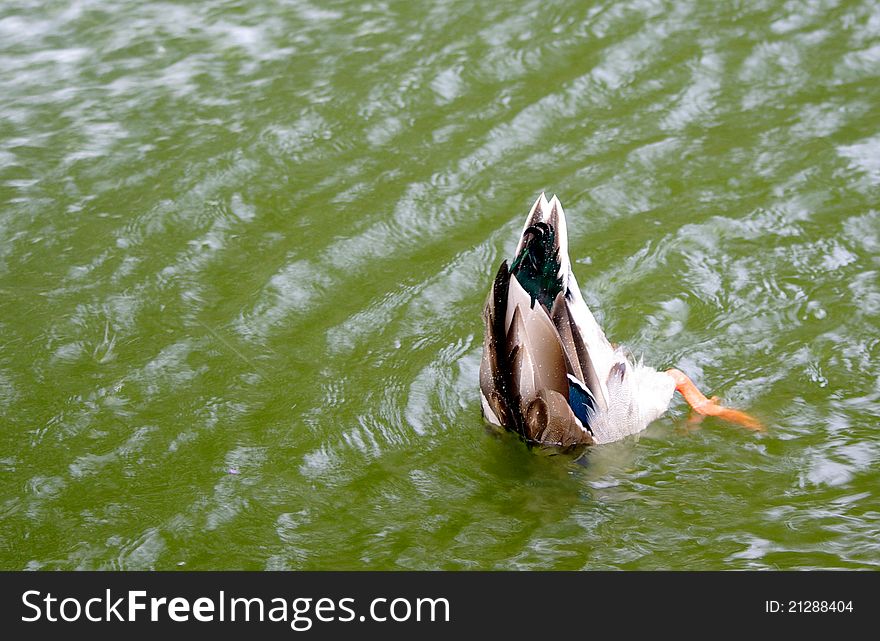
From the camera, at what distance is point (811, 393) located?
4211 millimetres

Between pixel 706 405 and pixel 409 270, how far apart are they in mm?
1466

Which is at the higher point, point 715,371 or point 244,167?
point 244,167

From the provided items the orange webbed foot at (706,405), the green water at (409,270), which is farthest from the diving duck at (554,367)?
the green water at (409,270)

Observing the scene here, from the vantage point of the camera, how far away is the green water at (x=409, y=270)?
3.75 metres

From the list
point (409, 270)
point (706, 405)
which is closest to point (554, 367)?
point (706, 405)

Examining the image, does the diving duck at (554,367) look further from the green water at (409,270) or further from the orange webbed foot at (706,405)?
the green water at (409,270)

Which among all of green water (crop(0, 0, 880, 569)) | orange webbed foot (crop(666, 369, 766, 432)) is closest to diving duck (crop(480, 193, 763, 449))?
orange webbed foot (crop(666, 369, 766, 432))

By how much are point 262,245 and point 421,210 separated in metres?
0.75

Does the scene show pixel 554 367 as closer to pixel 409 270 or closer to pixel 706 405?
pixel 706 405

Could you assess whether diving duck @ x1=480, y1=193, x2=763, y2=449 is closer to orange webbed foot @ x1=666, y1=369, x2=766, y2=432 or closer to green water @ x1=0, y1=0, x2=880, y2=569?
orange webbed foot @ x1=666, y1=369, x2=766, y2=432
